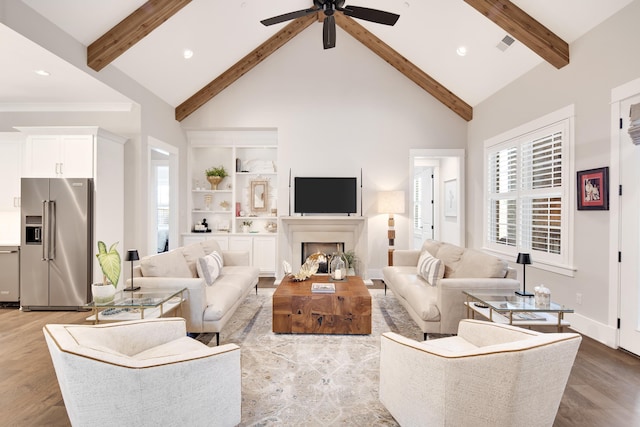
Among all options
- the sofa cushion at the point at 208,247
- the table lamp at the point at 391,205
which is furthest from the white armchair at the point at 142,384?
the table lamp at the point at 391,205

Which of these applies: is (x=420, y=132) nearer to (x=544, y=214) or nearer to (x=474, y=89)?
(x=474, y=89)

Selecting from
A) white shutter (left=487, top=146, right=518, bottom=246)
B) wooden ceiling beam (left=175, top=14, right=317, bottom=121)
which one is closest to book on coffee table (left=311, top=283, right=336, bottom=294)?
white shutter (left=487, top=146, right=518, bottom=246)

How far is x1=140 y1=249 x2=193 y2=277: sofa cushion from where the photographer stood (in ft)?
10.6

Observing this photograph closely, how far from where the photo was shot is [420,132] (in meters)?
6.09

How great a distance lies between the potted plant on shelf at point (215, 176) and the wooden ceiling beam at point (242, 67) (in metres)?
1.05

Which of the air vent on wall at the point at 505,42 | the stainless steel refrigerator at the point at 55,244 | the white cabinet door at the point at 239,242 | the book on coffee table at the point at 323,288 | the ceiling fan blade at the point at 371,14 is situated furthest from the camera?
the white cabinet door at the point at 239,242

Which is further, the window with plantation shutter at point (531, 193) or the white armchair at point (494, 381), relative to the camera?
the window with plantation shutter at point (531, 193)

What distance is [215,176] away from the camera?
641 centimetres

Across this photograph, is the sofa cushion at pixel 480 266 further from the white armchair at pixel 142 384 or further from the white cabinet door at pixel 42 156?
the white cabinet door at pixel 42 156

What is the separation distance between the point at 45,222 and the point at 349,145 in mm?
4515

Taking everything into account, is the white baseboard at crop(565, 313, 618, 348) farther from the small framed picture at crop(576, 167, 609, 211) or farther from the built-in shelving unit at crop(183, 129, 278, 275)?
the built-in shelving unit at crop(183, 129, 278, 275)

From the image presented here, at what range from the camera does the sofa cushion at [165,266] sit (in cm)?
323

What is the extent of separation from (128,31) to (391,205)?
4.27 m

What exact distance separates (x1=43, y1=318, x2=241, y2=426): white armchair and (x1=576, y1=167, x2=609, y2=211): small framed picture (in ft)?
11.5
